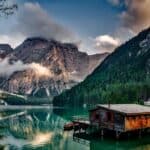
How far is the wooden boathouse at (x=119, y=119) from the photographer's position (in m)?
73.1

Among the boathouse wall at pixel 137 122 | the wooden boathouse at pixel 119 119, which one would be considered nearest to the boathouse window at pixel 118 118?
the wooden boathouse at pixel 119 119

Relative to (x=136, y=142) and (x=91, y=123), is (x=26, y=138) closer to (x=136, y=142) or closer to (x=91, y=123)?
(x=91, y=123)

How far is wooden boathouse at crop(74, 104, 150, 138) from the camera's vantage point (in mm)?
73125

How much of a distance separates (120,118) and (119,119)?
14.9 inches

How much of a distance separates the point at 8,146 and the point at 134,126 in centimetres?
2597

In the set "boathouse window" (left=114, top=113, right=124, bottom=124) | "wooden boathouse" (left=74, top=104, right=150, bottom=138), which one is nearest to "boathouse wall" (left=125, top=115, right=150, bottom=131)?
"wooden boathouse" (left=74, top=104, right=150, bottom=138)

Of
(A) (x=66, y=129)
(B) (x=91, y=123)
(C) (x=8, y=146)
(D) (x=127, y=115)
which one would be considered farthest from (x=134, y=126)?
(C) (x=8, y=146)

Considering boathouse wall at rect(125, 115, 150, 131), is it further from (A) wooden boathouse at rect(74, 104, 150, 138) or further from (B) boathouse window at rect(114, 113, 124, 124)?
(B) boathouse window at rect(114, 113, 124, 124)

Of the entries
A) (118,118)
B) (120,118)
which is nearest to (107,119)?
(118,118)

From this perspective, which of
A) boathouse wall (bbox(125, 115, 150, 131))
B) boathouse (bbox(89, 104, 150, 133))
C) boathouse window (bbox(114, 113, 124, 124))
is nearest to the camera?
boathouse (bbox(89, 104, 150, 133))

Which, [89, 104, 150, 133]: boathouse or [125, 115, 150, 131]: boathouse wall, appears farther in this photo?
[125, 115, 150, 131]: boathouse wall

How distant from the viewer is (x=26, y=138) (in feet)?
257

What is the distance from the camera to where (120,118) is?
73.4 meters

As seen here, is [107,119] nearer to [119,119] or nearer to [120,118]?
[119,119]
